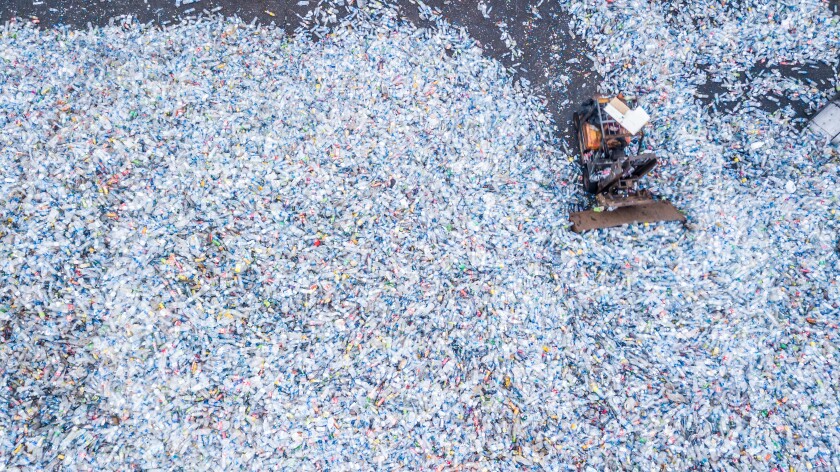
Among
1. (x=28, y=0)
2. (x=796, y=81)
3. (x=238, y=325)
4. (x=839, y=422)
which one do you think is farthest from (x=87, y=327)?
(x=796, y=81)

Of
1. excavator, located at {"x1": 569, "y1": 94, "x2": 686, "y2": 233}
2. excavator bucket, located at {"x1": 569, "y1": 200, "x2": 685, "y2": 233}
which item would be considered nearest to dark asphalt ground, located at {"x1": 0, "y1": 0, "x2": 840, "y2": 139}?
excavator, located at {"x1": 569, "y1": 94, "x2": 686, "y2": 233}

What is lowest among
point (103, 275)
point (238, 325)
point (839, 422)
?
point (839, 422)

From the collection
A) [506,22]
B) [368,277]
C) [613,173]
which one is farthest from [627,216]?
[506,22]

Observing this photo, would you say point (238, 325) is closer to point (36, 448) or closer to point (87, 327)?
point (87, 327)

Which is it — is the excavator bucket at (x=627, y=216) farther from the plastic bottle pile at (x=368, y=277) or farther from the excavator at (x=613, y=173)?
the plastic bottle pile at (x=368, y=277)

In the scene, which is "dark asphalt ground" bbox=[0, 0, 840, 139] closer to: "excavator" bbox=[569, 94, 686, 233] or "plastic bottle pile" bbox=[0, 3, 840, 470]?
"plastic bottle pile" bbox=[0, 3, 840, 470]

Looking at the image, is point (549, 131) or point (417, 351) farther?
point (549, 131)

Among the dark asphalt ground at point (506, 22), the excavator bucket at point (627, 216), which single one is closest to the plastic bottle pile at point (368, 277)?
the excavator bucket at point (627, 216)
